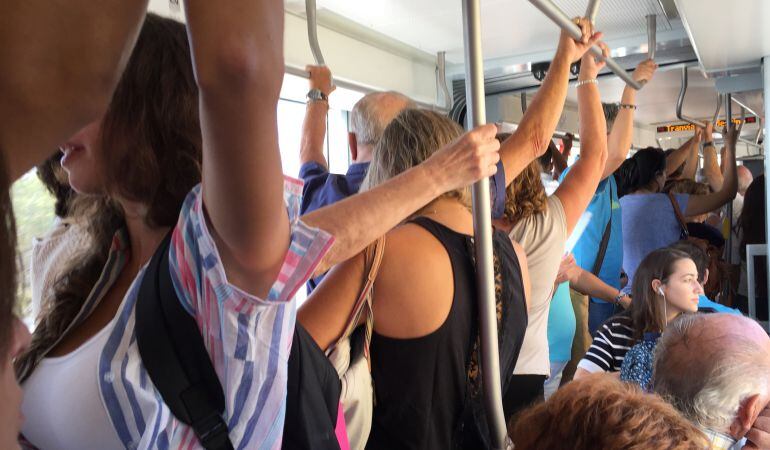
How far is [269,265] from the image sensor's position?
0.67m

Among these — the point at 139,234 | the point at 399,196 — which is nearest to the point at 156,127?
the point at 139,234

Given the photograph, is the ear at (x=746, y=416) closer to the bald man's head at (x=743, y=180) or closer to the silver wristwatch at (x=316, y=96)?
the silver wristwatch at (x=316, y=96)

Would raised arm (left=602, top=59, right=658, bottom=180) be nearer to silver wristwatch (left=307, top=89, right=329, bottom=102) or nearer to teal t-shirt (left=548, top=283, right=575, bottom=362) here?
teal t-shirt (left=548, top=283, right=575, bottom=362)

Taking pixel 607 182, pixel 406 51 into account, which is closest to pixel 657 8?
pixel 607 182

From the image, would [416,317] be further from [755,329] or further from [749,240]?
[749,240]

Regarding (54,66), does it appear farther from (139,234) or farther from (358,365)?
(358,365)

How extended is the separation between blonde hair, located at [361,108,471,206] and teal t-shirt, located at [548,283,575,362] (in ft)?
3.83

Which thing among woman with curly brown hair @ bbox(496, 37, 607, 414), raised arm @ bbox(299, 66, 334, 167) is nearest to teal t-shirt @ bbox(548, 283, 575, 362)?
woman with curly brown hair @ bbox(496, 37, 607, 414)

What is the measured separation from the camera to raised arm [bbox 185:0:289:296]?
53cm

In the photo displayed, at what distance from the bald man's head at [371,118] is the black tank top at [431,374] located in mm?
823

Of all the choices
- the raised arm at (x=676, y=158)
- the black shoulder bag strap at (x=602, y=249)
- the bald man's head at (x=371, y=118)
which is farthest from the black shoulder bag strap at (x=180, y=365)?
the raised arm at (x=676, y=158)

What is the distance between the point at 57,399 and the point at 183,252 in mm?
256

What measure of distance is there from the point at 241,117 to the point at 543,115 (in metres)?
1.26

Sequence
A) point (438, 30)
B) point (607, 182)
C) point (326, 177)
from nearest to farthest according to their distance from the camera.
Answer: point (326, 177) < point (607, 182) < point (438, 30)
